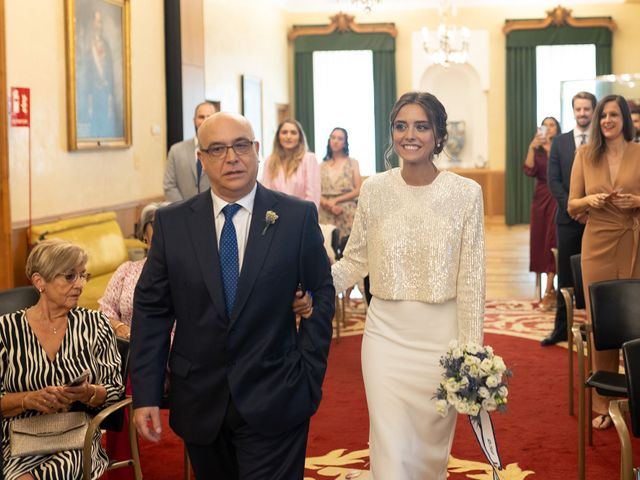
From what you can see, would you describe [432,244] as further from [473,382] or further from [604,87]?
[604,87]

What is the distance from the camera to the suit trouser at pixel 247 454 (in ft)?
9.57

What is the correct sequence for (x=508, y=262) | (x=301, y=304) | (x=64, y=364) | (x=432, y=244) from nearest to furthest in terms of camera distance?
(x=301, y=304)
(x=432, y=244)
(x=64, y=364)
(x=508, y=262)

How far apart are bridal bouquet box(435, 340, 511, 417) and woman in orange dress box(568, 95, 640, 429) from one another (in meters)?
2.79

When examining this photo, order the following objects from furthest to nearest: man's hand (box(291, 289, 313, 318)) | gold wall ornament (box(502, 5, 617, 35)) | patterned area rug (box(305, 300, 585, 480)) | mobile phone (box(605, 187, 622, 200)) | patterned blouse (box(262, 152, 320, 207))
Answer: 1. gold wall ornament (box(502, 5, 617, 35))
2. patterned blouse (box(262, 152, 320, 207))
3. mobile phone (box(605, 187, 622, 200))
4. patterned area rug (box(305, 300, 585, 480))
5. man's hand (box(291, 289, 313, 318))

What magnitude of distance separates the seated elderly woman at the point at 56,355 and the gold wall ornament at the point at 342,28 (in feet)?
52.5

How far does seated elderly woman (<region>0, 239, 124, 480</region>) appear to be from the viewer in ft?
12.2

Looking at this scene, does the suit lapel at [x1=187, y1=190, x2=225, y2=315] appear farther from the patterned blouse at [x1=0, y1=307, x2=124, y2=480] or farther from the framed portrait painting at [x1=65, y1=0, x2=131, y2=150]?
the framed portrait painting at [x1=65, y1=0, x2=131, y2=150]

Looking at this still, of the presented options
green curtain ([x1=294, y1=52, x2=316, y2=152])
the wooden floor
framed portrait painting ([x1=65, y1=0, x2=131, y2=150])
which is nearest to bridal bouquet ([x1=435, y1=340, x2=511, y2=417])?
framed portrait painting ([x1=65, y1=0, x2=131, y2=150])

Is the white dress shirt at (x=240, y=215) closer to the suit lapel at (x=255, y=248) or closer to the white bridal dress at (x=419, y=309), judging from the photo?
the suit lapel at (x=255, y=248)

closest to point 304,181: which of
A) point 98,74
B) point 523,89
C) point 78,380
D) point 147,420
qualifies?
point 98,74

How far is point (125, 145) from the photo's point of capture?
10.1m

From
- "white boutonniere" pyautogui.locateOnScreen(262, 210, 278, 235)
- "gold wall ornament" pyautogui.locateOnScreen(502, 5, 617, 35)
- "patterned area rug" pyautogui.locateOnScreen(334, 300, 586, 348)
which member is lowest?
→ "patterned area rug" pyautogui.locateOnScreen(334, 300, 586, 348)

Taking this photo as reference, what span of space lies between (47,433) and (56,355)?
305 mm

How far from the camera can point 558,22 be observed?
1894cm
